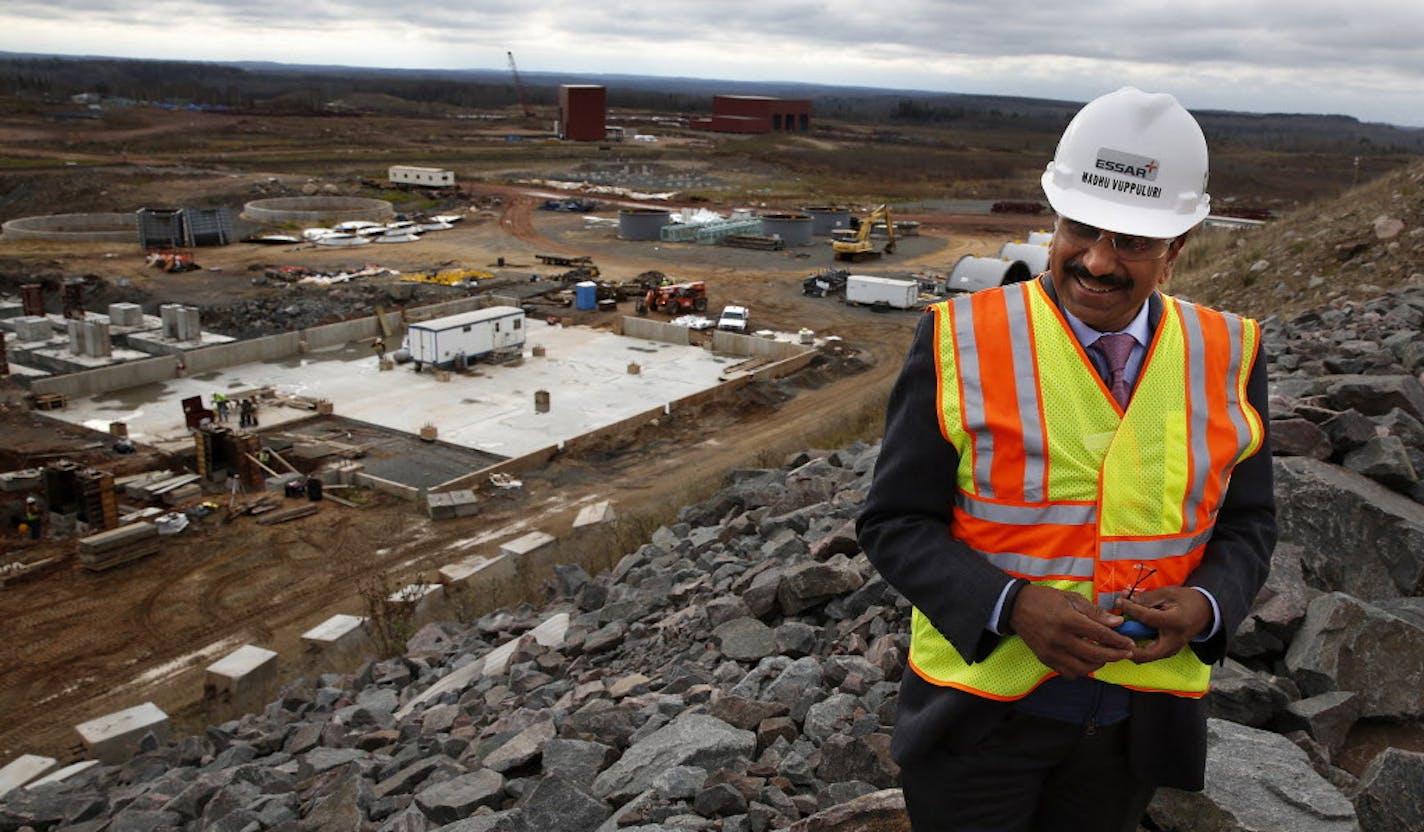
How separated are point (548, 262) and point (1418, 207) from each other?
97.1 ft

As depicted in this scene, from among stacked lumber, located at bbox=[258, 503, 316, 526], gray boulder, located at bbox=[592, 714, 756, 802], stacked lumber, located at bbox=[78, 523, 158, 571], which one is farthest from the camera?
stacked lumber, located at bbox=[258, 503, 316, 526]

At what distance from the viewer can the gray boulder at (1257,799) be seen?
11.0ft

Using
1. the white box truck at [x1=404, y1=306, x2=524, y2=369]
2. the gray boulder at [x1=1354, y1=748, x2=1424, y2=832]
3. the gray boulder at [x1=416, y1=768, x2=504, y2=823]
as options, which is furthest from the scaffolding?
the gray boulder at [x1=1354, y1=748, x2=1424, y2=832]

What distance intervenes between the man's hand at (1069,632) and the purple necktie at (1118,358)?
485 mm

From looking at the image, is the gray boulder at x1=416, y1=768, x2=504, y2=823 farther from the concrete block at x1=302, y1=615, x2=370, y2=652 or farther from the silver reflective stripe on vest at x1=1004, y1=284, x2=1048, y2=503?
the concrete block at x1=302, y1=615, x2=370, y2=652

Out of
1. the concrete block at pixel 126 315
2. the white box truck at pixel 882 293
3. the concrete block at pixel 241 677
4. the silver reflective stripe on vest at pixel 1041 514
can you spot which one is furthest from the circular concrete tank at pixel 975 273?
the silver reflective stripe on vest at pixel 1041 514

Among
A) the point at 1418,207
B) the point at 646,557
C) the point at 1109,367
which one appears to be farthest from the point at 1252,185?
the point at 1109,367

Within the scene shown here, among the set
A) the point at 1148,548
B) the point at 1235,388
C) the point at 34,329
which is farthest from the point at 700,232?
the point at 1148,548

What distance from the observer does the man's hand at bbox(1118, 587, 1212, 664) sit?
2154 millimetres

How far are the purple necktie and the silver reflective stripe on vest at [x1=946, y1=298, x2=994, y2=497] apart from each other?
303 millimetres

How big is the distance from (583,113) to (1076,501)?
101085 mm

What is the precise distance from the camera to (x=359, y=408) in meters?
21.6

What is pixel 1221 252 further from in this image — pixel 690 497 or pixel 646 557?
pixel 646 557

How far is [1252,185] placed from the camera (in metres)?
76.4
